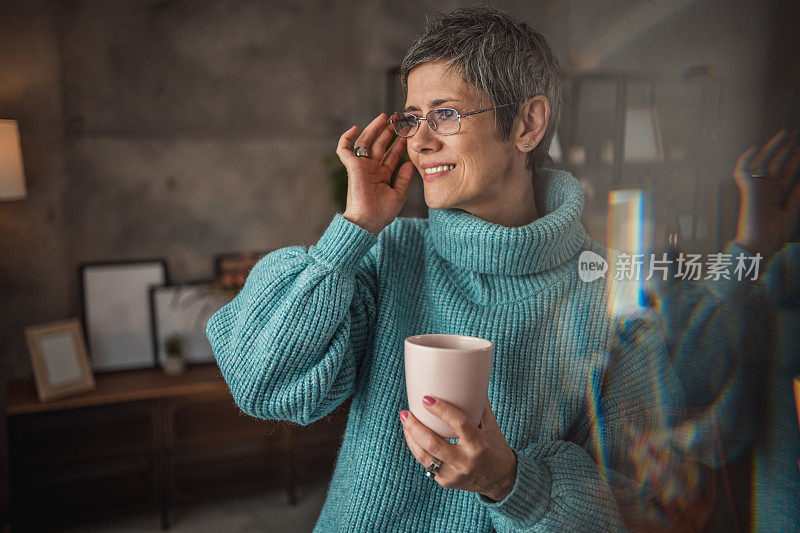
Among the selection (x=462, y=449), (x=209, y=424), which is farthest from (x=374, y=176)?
(x=209, y=424)

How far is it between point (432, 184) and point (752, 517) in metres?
0.37

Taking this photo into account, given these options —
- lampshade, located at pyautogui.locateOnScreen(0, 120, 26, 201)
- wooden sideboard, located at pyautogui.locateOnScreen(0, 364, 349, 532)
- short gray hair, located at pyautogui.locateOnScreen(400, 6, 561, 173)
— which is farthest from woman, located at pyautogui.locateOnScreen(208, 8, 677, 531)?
lampshade, located at pyautogui.locateOnScreen(0, 120, 26, 201)

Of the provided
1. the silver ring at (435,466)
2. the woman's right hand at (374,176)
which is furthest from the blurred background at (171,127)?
the silver ring at (435,466)

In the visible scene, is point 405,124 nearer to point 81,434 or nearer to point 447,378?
point 447,378

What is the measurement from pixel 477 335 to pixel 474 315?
0.02 meters

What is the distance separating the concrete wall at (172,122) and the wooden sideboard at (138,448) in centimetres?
31

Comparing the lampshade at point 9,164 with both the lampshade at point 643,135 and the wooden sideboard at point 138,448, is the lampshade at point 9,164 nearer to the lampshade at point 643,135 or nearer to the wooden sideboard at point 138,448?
the wooden sideboard at point 138,448

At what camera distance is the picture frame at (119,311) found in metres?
1.91

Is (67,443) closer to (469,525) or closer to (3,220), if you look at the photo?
(3,220)

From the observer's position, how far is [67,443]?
1.69 metres

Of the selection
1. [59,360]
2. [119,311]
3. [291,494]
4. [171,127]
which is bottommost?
[291,494]

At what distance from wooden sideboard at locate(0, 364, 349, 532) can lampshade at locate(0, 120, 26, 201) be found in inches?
23.1

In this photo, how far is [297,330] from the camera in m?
0.55

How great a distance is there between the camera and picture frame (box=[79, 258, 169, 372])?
1905 millimetres
